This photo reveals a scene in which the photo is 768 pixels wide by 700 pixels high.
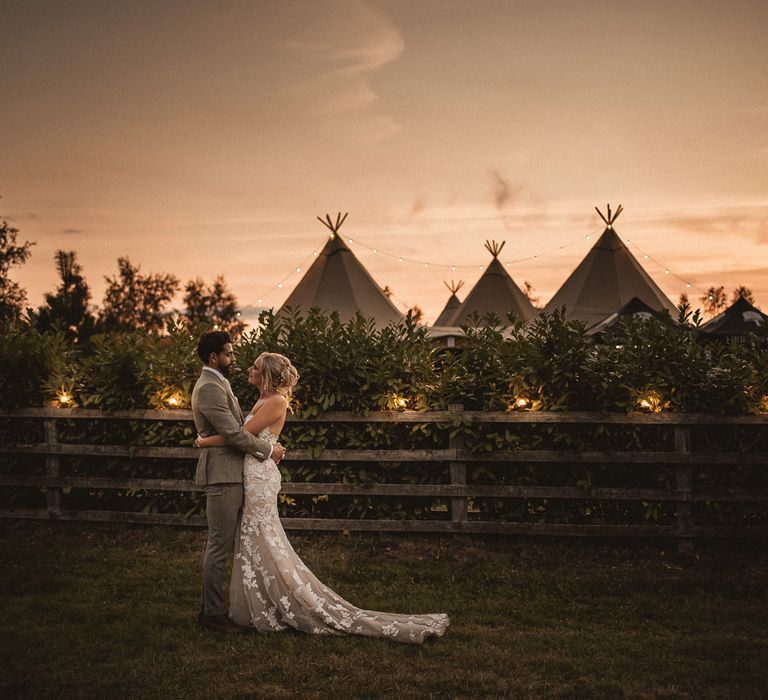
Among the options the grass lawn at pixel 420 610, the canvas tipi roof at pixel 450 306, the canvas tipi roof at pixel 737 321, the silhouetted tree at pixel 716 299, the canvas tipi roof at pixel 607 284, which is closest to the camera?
the grass lawn at pixel 420 610

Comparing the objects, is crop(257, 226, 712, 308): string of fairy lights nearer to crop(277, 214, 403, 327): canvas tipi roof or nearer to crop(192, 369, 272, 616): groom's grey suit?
crop(277, 214, 403, 327): canvas tipi roof

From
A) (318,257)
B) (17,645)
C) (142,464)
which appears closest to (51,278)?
(318,257)

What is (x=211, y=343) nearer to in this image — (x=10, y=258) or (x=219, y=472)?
(x=219, y=472)

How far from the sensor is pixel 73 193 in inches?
656

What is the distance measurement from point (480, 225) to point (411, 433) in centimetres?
1819

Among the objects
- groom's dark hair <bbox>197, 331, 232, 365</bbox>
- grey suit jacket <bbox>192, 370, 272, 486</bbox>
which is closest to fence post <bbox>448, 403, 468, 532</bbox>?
grey suit jacket <bbox>192, 370, 272, 486</bbox>

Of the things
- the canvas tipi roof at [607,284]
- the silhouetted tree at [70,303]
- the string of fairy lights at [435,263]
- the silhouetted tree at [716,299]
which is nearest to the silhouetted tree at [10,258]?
the silhouetted tree at [70,303]

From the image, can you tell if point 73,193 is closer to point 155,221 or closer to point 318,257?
point 155,221

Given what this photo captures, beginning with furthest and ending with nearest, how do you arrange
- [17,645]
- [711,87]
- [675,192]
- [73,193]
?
[73,193], [675,192], [711,87], [17,645]

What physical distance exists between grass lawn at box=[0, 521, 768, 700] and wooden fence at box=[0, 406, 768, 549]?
0.19m

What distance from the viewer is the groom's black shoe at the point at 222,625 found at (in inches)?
183

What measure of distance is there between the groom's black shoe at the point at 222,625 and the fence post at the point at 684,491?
4.23m

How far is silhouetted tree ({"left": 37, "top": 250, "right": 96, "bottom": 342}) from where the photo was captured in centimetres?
3512

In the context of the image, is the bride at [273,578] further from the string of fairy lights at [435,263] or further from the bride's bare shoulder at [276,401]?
the string of fairy lights at [435,263]
